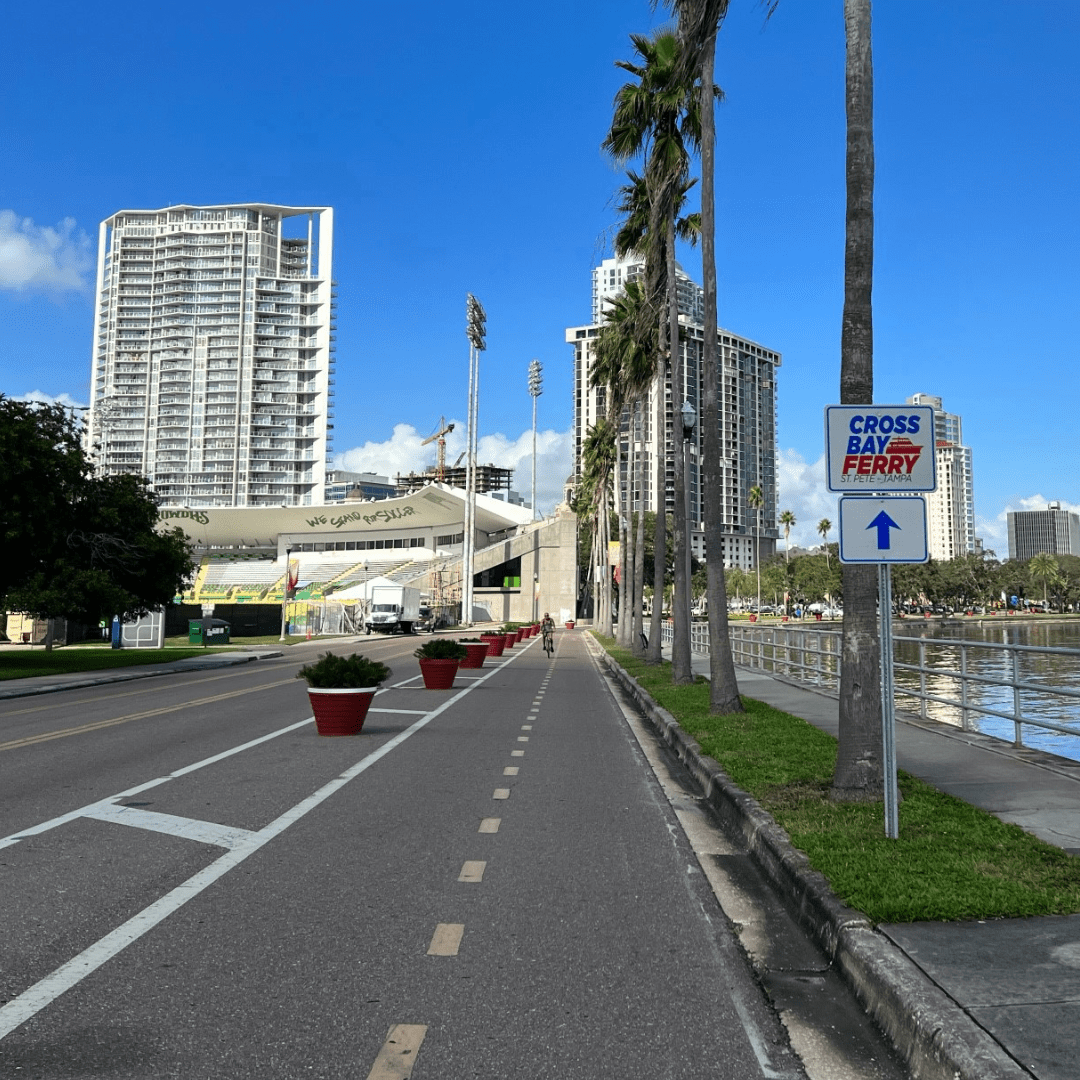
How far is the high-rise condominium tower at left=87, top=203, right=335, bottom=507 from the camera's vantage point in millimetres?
193250

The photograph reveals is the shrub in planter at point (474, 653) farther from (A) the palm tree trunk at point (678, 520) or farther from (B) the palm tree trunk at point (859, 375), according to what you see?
(B) the palm tree trunk at point (859, 375)

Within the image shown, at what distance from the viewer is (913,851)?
273 inches

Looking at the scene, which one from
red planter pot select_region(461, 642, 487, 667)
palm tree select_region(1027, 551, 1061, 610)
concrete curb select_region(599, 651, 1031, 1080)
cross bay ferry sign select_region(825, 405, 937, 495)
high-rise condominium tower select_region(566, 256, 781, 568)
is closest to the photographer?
concrete curb select_region(599, 651, 1031, 1080)

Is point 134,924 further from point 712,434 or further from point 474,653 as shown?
point 474,653

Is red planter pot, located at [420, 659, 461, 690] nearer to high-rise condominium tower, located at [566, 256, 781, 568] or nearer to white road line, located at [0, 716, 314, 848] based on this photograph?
white road line, located at [0, 716, 314, 848]

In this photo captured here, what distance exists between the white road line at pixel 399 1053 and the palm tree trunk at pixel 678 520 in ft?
61.4

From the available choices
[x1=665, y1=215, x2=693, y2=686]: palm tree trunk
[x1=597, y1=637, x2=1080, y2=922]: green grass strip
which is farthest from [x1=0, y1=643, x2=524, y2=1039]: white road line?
[x1=665, y1=215, x2=693, y2=686]: palm tree trunk

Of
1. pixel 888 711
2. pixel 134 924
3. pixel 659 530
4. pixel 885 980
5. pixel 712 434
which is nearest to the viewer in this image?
pixel 885 980

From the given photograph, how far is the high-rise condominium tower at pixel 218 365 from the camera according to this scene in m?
193

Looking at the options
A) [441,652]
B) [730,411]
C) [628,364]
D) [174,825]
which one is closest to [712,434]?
[441,652]

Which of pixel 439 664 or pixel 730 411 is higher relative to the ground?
pixel 730 411

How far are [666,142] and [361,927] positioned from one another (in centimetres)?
2203

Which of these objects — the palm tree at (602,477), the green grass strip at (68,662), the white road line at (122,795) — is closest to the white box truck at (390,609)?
the palm tree at (602,477)

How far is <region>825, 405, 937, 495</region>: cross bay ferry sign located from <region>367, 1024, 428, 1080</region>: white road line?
4.65m
